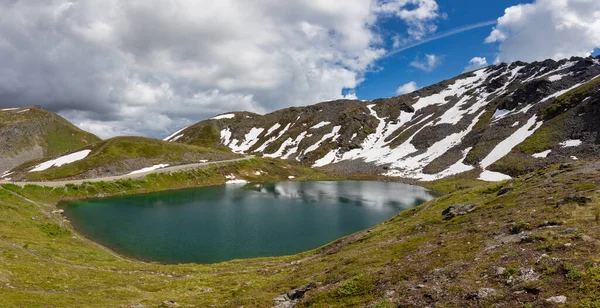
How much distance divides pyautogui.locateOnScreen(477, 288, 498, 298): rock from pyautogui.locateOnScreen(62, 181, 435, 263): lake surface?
4609cm

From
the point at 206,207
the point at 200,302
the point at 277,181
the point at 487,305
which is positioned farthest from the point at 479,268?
the point at 277,181

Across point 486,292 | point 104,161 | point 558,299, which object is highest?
point 104,161

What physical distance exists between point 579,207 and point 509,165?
127m

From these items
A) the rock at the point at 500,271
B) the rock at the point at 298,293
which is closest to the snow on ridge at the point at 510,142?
the rock at the point at 298,293

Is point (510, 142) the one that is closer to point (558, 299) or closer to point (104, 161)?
point (558, 299)

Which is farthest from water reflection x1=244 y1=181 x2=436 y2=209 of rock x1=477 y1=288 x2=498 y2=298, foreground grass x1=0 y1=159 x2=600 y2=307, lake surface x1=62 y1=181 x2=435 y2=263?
rock x1=477 y1=288 x2=498 y2=298

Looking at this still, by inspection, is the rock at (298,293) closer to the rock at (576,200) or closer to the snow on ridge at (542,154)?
the rock at (576,200)

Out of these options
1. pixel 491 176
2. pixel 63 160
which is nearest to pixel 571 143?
pixel 491 176

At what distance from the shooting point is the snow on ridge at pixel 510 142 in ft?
493

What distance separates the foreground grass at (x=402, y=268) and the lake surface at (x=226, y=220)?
9.20m

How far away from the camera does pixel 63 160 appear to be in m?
164

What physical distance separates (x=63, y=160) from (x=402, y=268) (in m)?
193

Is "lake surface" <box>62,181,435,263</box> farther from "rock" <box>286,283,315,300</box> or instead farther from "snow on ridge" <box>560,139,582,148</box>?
"snow on ridge" <box>560,139,582,148</box>

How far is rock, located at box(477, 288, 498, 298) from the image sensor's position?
1638 cm
